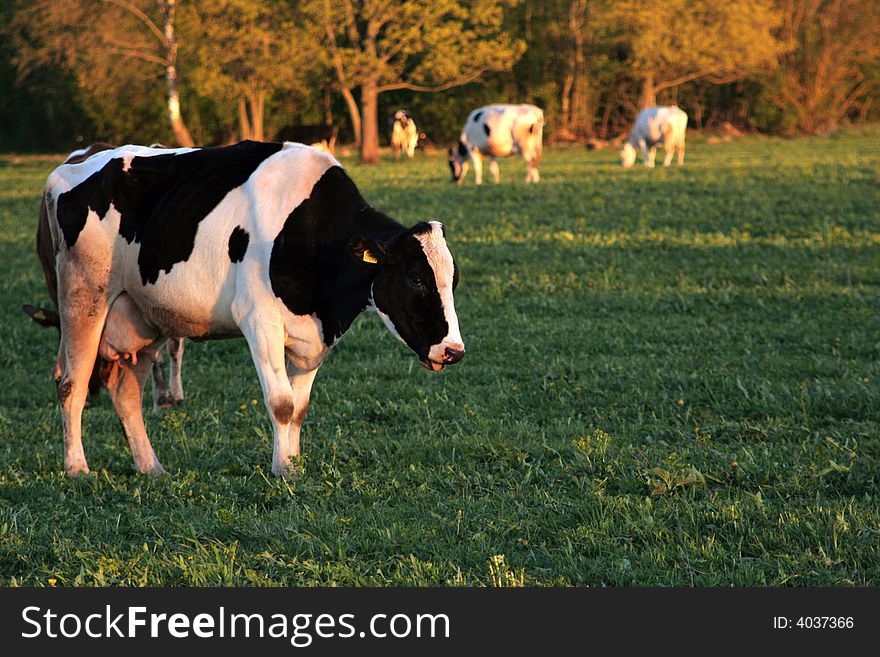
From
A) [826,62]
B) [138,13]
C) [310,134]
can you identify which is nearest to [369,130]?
[310,134]

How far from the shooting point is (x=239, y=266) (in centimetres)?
646

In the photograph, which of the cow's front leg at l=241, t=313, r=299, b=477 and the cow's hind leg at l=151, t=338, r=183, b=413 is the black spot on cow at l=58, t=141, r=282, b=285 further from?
the cow's hind leg at l=151, t=338, r=183, b=413

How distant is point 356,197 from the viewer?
22.0 ft

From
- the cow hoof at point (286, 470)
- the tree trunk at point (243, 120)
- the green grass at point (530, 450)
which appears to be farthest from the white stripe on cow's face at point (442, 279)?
the tree trunk at point (243, 120)

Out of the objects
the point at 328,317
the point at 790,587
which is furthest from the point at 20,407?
the point at 790,587

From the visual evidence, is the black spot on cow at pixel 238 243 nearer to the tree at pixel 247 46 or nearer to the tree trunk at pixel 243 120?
the tree at pixel 247 46

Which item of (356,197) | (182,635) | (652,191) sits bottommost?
(652,191)

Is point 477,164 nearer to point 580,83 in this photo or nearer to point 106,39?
point 106,39

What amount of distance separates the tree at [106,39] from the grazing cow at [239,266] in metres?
35.7

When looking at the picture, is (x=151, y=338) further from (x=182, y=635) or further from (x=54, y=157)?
(x=54, y=157)

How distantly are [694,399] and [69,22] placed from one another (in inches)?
1561

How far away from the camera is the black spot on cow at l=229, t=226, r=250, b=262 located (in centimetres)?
646

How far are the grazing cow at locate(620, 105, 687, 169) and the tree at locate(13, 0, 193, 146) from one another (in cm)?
1714

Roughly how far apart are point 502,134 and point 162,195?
25.9m
